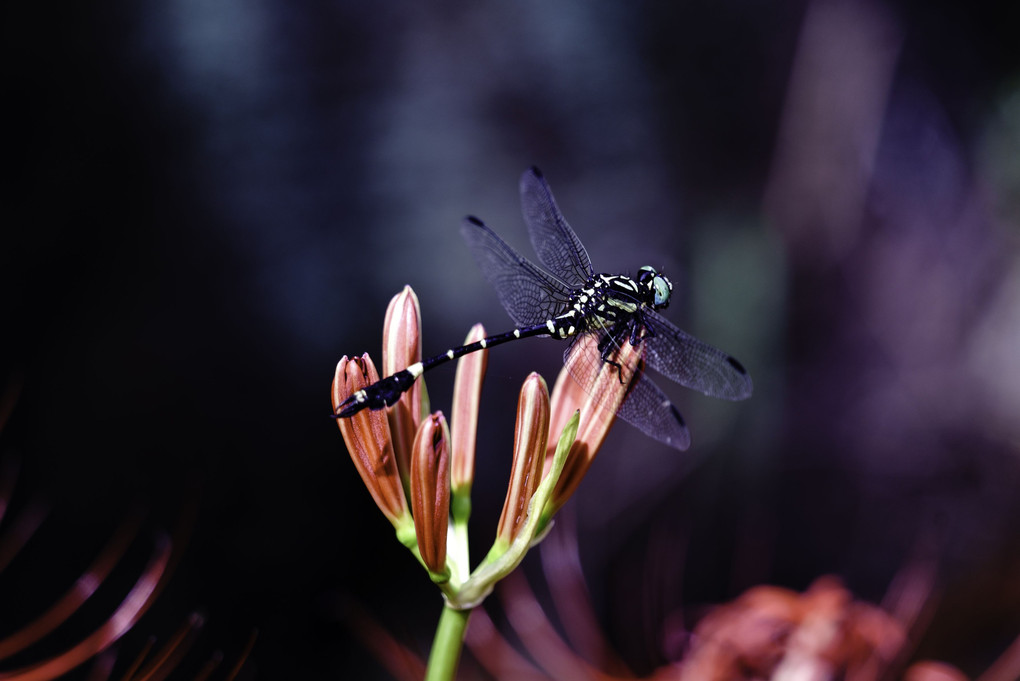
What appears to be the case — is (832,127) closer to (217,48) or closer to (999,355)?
(999,355)

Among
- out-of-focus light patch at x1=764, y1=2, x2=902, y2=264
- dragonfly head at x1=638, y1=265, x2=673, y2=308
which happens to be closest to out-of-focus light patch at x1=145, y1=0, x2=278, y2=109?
out-of-focus light patch at x1=764, y1=2, x2=902, y2=264

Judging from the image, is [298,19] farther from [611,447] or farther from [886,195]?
[886,195]

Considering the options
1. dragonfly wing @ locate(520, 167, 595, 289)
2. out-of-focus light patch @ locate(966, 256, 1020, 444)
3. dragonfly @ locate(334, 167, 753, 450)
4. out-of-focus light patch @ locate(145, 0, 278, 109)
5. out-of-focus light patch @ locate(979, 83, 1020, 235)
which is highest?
out-of-focus light patch @ locate(145, 0, 278, 109)

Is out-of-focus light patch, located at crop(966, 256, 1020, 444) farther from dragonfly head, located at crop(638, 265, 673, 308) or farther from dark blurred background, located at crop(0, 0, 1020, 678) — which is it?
dragonfly head, located at crop(638, 265, 673, 308)

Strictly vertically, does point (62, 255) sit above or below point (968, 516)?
above

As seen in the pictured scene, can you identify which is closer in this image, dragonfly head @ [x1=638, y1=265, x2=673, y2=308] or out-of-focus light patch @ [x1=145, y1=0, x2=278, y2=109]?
dragonfly head @ [x1=638, y1=265, x2=673, y2=308]

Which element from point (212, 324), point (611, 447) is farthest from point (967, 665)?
point (212, 324)

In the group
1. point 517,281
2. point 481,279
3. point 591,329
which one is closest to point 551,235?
point 517,281
